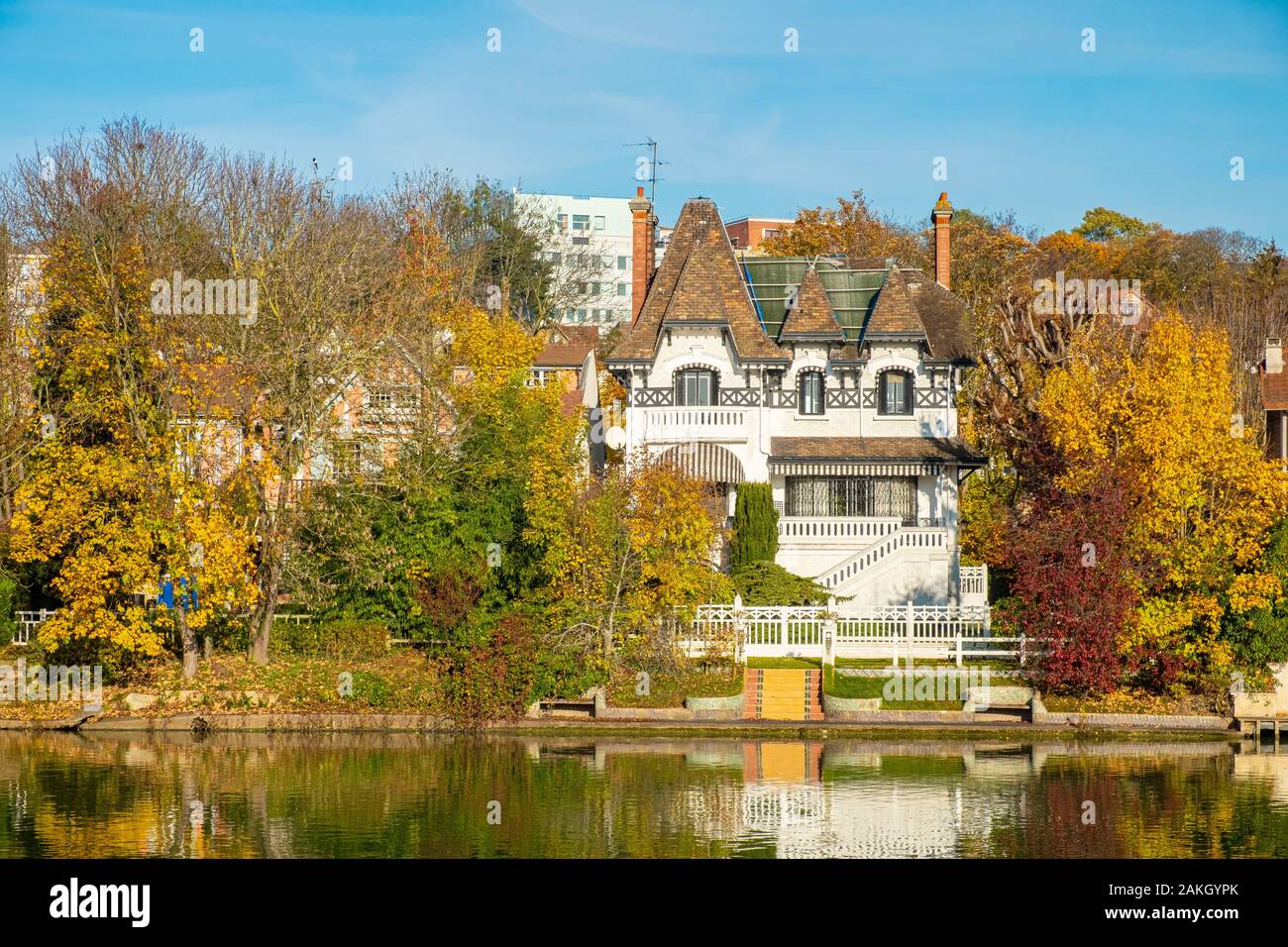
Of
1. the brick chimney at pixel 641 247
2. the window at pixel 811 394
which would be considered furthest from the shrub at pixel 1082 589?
the brick chimney at pixel 641 247

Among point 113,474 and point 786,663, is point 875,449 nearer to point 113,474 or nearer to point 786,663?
point 786,663

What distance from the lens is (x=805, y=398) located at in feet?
A: 160

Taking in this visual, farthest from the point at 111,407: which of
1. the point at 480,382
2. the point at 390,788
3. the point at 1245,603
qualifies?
the point at 1245,603

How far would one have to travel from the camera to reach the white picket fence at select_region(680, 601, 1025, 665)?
39375mm

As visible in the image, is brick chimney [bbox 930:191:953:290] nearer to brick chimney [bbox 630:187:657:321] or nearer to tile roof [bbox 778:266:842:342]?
tile roof [bbox 778:266:842:342]

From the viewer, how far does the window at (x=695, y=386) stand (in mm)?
48000

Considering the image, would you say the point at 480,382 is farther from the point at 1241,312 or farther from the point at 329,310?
the point at 1241,312

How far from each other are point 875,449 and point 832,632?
32.5 feet

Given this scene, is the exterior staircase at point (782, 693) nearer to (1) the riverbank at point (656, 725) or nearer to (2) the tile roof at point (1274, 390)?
(1) the riverbank at point (656, 725)

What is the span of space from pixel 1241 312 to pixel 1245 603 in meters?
36.2

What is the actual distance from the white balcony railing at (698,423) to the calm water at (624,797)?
14.0 meters

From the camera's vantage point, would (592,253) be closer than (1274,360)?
No

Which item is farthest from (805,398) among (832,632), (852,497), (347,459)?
(347,459)

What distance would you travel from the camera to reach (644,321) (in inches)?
1916
